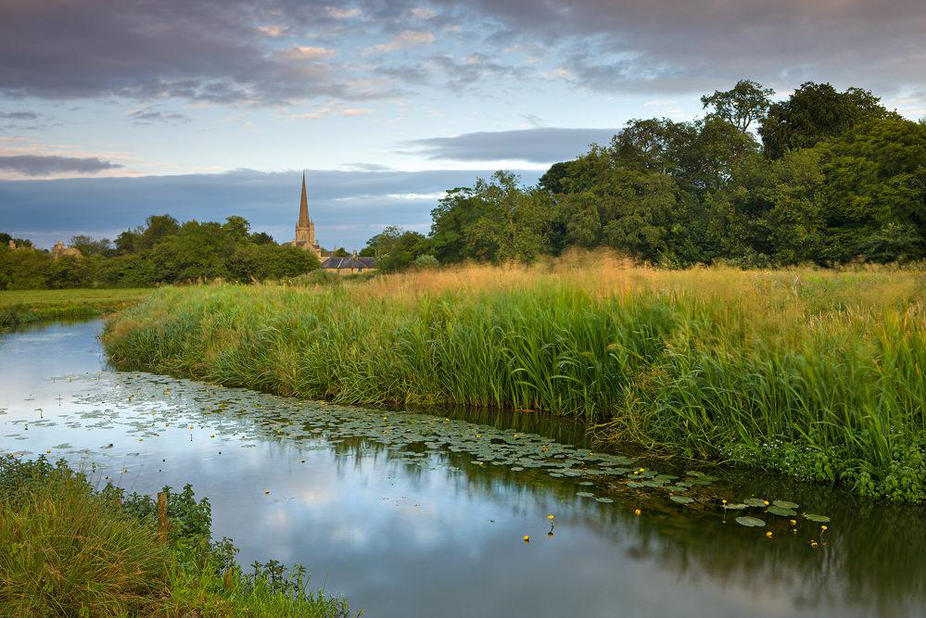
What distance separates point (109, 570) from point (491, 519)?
10.7 feet

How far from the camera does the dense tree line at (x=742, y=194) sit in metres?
27.5

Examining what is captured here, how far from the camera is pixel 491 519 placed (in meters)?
5.95

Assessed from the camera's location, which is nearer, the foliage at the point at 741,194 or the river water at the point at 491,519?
the river water at the point at 491,519

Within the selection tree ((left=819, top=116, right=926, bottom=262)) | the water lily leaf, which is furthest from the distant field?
the water lily leaf

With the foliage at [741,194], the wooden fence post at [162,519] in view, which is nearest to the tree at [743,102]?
the foliage at [741,194]

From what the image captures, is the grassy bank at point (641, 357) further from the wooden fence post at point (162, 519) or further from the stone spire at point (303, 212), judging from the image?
the stone spire at point (303, 212)

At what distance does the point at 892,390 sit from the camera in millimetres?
6207

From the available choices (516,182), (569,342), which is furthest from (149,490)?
(516,182)

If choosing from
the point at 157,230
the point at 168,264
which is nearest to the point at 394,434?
the point at 168,264

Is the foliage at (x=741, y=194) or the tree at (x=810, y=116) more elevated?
the tree at (x=810, y=116)

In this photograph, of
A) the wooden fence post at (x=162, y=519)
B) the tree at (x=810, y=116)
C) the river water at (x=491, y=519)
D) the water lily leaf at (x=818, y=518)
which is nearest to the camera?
the wooden fence post at (x=162, y=519)

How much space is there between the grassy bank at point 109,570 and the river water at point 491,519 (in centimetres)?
81

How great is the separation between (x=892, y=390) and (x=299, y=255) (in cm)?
5803

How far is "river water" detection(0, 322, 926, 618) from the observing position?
472cm
